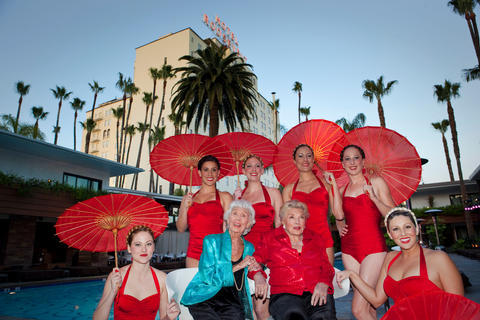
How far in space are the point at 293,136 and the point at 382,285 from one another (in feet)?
8.01

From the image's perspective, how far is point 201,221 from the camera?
4.18 metres

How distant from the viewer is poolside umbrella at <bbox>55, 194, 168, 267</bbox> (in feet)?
12.2

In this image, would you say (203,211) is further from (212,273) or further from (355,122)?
(355,122)

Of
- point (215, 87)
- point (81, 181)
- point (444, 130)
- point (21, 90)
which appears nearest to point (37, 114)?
point (21, 90)

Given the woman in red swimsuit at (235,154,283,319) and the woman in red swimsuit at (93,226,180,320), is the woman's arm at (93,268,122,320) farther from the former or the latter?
the woman in red swimsuit at (235,154,283,319)

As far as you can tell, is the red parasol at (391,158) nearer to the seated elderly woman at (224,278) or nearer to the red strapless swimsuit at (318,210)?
the red strapless swimsuit at (318,210)

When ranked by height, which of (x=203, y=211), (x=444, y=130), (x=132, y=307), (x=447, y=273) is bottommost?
(x=132, y=307)

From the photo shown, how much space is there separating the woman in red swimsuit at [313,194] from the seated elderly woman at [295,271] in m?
0.57

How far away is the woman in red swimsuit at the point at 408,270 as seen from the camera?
238cm

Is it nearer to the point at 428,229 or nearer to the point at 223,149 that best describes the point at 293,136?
the point at 223,149

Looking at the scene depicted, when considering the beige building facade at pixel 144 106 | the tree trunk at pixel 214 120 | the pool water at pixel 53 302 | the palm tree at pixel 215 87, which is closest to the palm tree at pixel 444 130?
the beige building facade at pixel 144 106

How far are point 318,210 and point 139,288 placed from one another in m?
2.21

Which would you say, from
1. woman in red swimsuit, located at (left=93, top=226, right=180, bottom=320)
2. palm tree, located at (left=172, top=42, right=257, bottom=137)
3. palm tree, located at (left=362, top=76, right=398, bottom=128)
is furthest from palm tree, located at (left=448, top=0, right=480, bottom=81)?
woman in red swimsuit, located at (left=93, top=226, right=180, bottom=320)

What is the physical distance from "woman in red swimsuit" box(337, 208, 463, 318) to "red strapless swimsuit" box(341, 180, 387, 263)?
469 mm
